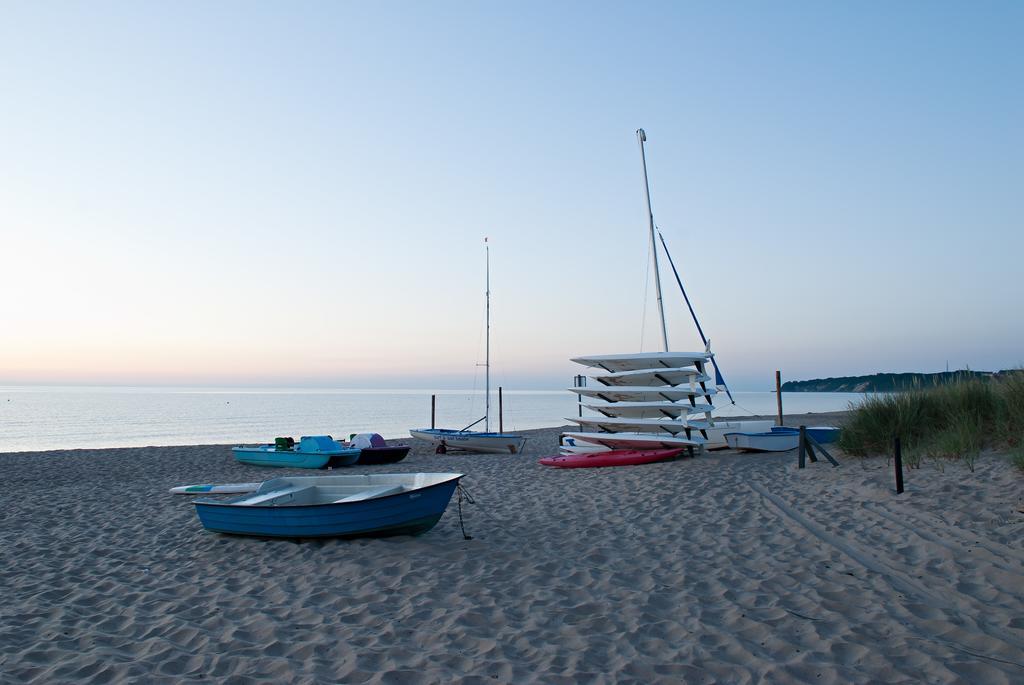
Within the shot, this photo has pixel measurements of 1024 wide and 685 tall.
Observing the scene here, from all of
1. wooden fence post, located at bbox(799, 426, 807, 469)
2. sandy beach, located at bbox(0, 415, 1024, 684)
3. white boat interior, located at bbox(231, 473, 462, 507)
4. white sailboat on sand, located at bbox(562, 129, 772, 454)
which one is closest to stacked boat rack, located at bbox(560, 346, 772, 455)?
white sailboat on sand, located at bbox(562, 129, 772, 454)

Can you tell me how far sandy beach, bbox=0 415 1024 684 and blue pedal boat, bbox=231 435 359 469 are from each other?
868 centimetres

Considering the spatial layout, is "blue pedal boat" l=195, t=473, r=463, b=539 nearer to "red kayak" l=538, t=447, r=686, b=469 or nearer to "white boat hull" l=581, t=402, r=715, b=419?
"red kayak" l=538, t=447, r=686, b=469

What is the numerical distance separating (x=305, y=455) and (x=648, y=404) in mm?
9815

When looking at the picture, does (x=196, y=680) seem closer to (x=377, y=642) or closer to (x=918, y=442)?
(x=377, y=642)

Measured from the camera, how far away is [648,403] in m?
15.9

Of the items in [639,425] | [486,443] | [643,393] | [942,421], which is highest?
[643,393]

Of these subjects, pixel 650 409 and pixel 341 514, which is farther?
pixel 650 409

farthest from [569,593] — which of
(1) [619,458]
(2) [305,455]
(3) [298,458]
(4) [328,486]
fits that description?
(3) [298,458]

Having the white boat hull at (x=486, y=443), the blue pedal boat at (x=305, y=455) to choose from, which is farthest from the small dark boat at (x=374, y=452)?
the white boat hull at (x=486, y=443)

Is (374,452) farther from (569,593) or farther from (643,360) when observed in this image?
(569,593)

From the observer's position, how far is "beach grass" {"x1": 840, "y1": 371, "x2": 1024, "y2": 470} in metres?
10.2

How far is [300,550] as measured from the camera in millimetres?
7859

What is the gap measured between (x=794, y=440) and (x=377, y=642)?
549 inches

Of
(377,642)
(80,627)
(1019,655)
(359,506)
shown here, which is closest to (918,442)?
(1019,655)
